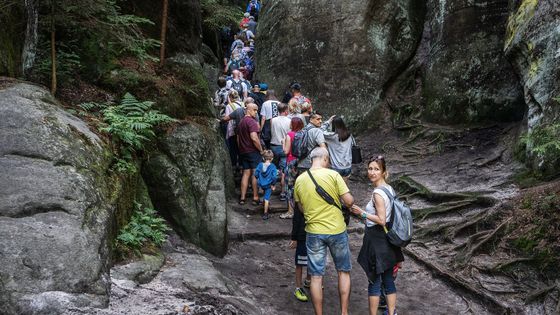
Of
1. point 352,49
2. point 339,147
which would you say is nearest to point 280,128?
point 339,147

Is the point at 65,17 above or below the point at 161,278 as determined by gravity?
above

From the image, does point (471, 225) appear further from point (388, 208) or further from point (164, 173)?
point (164, 173)

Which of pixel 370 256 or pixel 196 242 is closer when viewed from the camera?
pixel 370 256

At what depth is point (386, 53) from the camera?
17.4 meters

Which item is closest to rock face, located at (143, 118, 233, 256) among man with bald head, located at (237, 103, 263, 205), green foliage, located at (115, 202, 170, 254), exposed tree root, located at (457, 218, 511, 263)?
green foliage, located at (115, 202, 170, 254)

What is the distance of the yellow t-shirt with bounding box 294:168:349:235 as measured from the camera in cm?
601

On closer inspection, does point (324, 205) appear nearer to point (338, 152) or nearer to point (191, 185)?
point (191, 185)

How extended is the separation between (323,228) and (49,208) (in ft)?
10.8

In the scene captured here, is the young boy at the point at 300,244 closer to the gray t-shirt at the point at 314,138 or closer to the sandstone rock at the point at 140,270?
the gray t-shirt at the point at 314,138

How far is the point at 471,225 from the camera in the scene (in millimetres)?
9008

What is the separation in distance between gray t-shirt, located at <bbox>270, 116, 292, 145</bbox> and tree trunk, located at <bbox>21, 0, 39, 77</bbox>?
5.63 metres

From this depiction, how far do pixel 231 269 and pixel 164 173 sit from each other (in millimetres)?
2095

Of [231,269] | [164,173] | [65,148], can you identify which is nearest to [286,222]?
[231,269]

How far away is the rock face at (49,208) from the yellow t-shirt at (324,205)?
2.56 meters
